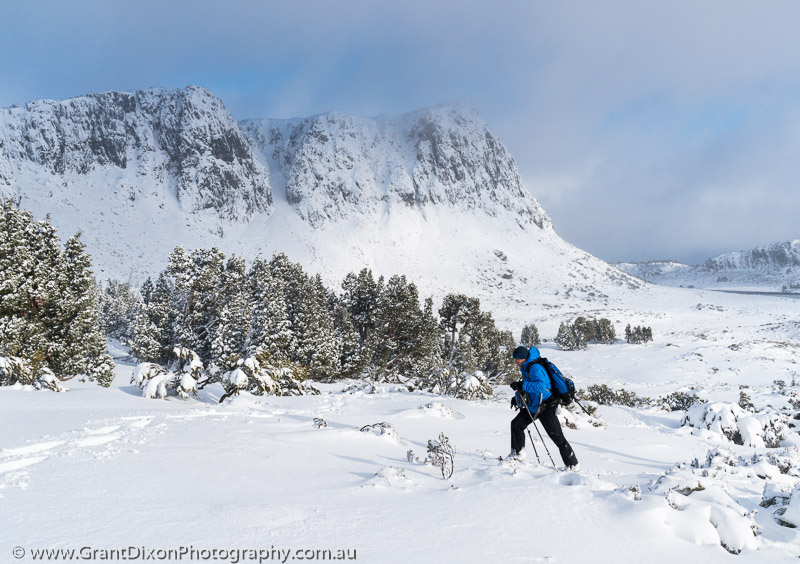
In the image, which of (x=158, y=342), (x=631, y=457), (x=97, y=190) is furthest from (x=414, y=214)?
(x=631, y=457)

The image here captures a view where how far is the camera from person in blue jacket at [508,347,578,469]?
5.48 m

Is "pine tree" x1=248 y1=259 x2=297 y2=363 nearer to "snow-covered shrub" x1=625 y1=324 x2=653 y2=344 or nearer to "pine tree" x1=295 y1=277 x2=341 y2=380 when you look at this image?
"pine tree" x1=295 y1=277 x2=341 y2=380

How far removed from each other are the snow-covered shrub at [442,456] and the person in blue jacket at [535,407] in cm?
121

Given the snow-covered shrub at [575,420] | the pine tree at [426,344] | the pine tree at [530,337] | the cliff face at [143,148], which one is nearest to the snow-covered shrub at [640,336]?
the pine tree at [530,337]

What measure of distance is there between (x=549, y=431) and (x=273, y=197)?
148340 millimetres

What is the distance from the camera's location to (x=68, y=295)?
697 inches

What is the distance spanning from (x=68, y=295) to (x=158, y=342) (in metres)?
10.4

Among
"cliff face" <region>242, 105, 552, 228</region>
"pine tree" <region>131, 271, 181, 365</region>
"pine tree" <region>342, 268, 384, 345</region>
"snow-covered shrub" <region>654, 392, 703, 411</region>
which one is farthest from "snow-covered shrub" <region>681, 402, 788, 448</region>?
"cliff face" <region>242, 105, 552, 228</region>

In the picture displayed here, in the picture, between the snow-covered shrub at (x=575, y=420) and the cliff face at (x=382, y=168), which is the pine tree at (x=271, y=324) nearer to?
the snow-covered shrub at (x=575, y=420)

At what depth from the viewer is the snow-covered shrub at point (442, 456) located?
4.56 m

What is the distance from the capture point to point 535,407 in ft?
18.3

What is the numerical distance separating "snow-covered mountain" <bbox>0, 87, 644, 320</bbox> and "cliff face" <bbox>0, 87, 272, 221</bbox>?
429mm

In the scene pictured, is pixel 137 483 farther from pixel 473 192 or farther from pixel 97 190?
pixel 473 192

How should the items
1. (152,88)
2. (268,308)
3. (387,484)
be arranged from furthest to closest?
(152,88) < (268,308) < (387,484)
